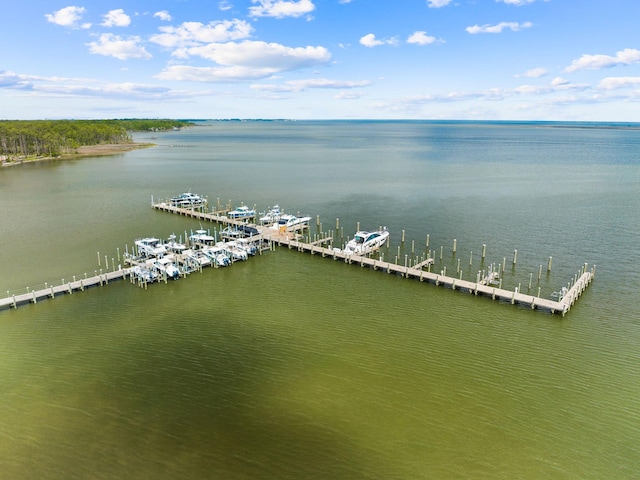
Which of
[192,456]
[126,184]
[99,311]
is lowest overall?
[192,456]

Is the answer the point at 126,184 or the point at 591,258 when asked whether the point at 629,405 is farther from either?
the point at 126,184

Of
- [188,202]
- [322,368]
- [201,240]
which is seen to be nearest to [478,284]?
[322,368]

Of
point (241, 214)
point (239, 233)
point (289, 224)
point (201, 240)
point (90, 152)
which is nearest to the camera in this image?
point (201, 240)

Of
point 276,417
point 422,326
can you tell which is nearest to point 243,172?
point 422,326

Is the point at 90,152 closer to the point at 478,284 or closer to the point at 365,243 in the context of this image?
the point at 365,243

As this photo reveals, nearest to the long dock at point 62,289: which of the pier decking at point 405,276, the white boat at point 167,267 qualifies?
the pier decking at point 405,276

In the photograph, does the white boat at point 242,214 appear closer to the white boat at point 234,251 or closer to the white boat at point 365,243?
the white boat at point 234,251

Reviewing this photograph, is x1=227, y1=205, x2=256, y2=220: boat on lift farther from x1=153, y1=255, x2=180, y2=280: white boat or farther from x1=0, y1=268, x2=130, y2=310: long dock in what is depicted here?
x1=0, y1=268, x2=130, y2=310: long dock
